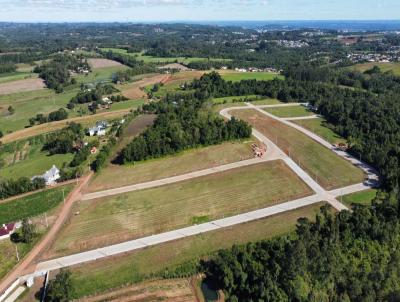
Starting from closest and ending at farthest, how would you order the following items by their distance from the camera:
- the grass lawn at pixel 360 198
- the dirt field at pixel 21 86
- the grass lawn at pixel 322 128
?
the grass lawn at pixel 360 198
the grass lawn at pixel 322 128
the dirt field at pixel 21 86

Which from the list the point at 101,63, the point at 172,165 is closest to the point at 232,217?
the point at 172,165

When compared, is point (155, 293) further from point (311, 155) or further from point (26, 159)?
point (26, 159)

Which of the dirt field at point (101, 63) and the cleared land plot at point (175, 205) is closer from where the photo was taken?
the cleared land plot at point (175, 205)

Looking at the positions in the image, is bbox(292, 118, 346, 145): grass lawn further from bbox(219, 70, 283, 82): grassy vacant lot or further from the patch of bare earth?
the patch of bare earth

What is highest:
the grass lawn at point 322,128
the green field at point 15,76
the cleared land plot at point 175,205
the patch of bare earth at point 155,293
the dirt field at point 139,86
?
the patch of bare earth at point 155,293

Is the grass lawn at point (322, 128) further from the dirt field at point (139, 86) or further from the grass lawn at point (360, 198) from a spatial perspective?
the dirt field at point (139, 86)

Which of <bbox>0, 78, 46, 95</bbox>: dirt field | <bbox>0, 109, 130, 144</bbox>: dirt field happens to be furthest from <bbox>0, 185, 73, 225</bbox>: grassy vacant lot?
<bbox>0, 78, 46, 95</bbox>: dirt field

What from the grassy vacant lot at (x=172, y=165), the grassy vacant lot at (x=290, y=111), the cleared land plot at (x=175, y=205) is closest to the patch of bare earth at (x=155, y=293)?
the cleared land plot at (x=175, y=205)
